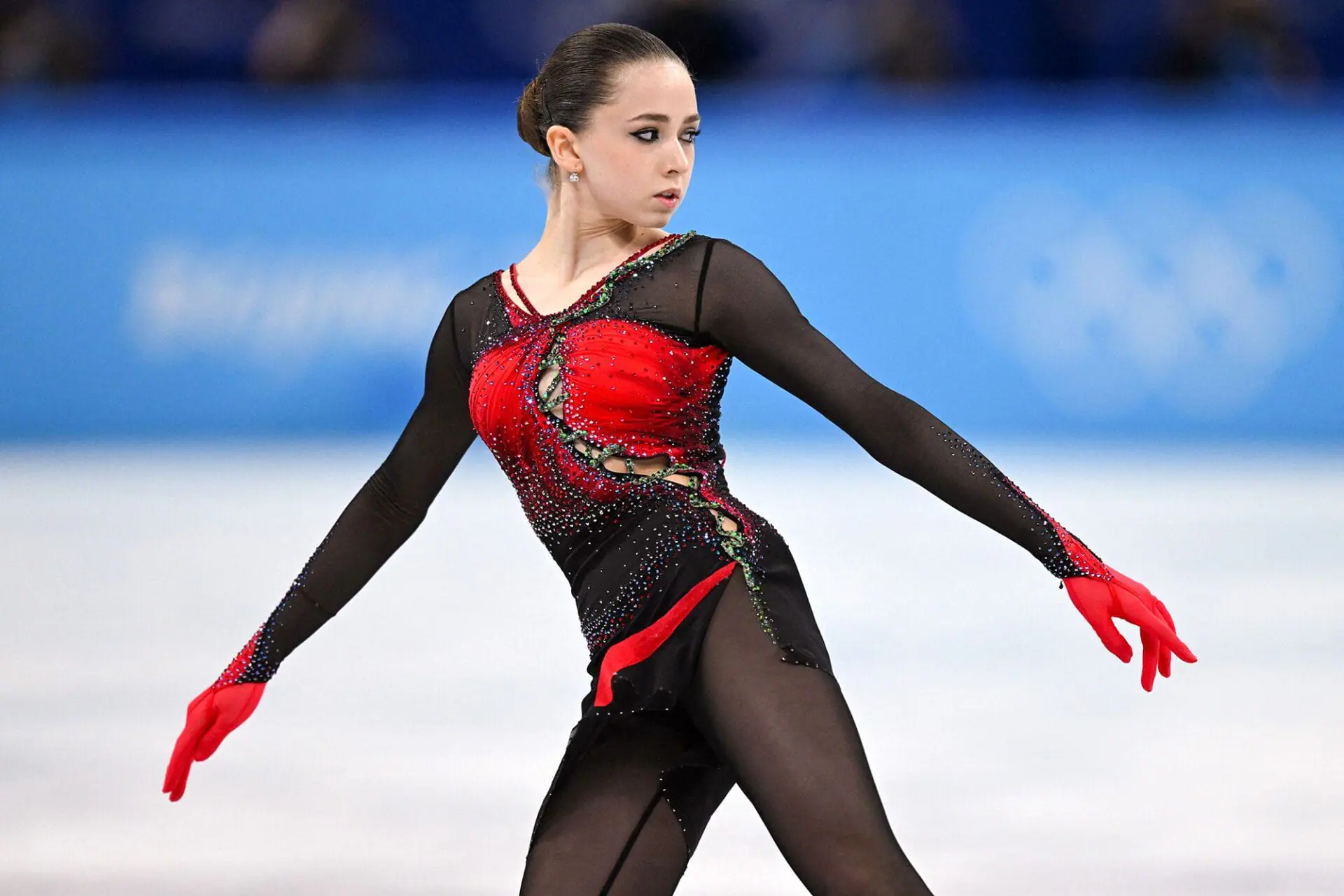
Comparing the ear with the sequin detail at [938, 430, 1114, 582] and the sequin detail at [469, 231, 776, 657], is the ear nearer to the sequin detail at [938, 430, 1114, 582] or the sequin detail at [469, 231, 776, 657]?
the sequin detail at [469, 231, 776, 657]

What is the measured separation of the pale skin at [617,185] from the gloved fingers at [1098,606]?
1.44 feet

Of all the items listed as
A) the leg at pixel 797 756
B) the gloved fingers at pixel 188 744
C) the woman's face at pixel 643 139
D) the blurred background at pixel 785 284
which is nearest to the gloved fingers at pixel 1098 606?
the leg at pixel 797 756

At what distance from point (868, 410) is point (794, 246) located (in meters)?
5.61

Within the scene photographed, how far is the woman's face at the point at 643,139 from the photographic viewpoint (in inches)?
92.8

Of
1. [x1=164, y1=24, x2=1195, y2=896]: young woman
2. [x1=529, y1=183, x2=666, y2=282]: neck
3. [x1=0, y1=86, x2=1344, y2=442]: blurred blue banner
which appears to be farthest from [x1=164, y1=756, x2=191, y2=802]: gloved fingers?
[x1=0, y1=86, x2=1344, y2=442]: blurred blue banner

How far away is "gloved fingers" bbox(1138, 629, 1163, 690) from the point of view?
2.25 m

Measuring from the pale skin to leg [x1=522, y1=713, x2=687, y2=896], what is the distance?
0.31 m

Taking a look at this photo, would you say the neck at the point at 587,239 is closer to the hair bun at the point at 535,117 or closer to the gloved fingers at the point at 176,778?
the hair bun at the point at 535,117

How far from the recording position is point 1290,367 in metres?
7.63

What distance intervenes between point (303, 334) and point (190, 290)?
1.73 ft

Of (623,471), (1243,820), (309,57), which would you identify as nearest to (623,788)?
(623,471)

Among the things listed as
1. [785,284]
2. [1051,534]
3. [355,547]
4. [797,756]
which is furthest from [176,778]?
[785,284]

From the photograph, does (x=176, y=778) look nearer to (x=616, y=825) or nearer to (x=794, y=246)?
(x=616, y=825)

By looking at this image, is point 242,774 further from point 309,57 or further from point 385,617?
point 309,57
